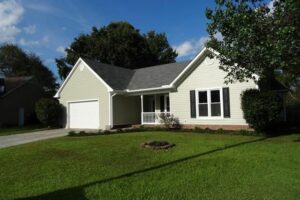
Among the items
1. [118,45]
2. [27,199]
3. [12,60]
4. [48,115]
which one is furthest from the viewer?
[12,60]

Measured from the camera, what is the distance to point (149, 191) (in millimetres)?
6445

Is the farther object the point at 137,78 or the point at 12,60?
the point at 12,60

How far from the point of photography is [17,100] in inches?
1329

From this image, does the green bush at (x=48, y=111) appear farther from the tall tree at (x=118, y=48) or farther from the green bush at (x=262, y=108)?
the tall tree at (x=118, y=48)

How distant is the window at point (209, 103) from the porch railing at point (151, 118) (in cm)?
344

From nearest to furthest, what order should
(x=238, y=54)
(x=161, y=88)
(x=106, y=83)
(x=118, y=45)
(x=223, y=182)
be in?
1. (x=223, y=182)
2. (x=238, y=54)
3. (x=161, y=88)
4. (x=106, y=83)
5. (x=118, y=45)

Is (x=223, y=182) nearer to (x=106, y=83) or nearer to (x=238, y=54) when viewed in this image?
(x=238, y=54)

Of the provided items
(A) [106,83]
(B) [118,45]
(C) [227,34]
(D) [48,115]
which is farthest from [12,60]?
(C) [227,34]

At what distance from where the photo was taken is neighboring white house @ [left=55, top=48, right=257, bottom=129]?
18922 mm

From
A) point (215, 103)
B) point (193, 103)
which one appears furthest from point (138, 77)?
point (215, 103)

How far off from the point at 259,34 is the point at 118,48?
3315 cm

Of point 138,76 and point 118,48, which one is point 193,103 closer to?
point 138,76

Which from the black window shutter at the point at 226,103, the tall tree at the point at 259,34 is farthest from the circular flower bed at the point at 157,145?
the black window shutter at the point at 226,103

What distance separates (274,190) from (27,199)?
5046mm
